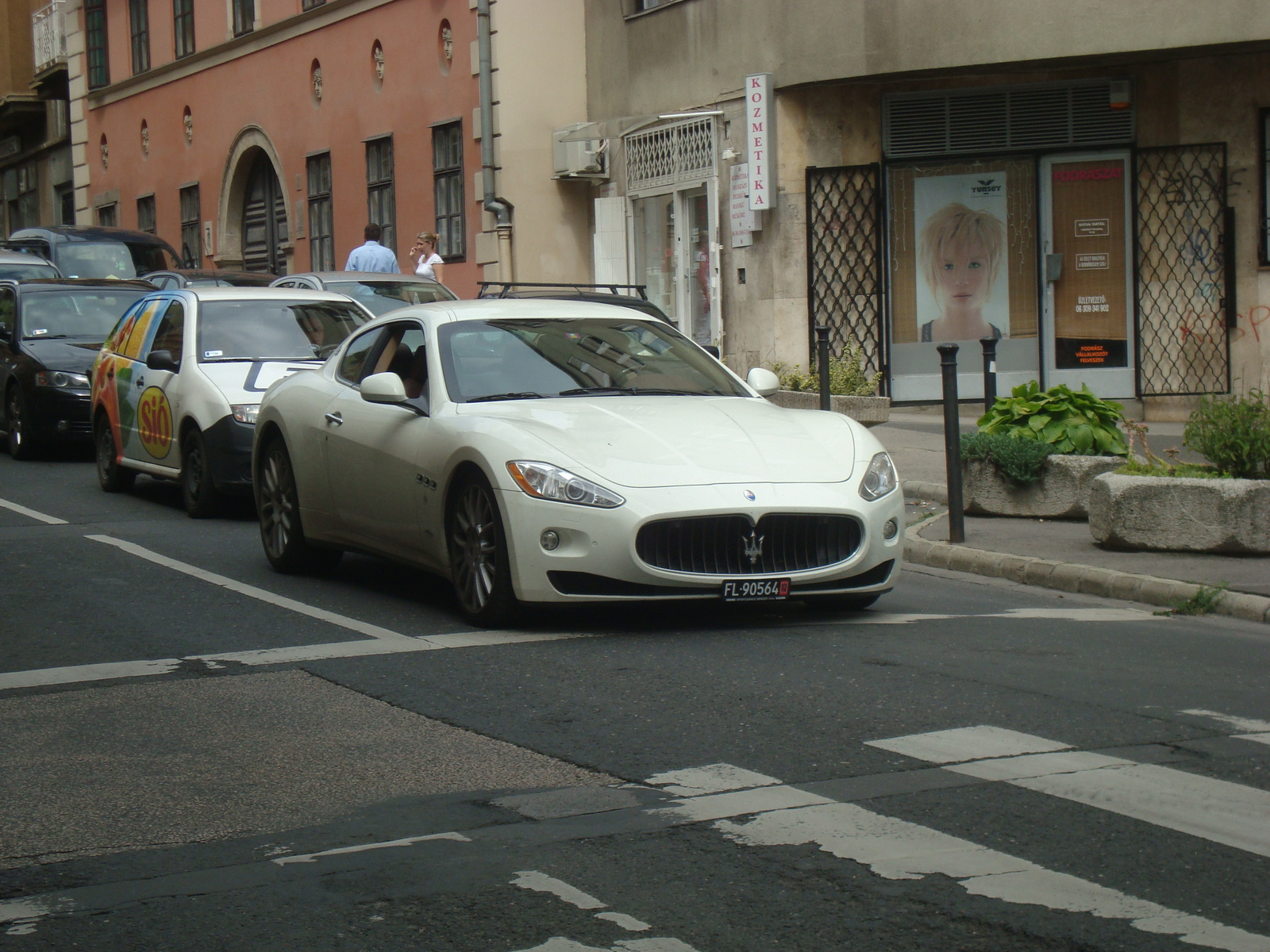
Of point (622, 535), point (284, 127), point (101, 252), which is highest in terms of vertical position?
point (284, 127)

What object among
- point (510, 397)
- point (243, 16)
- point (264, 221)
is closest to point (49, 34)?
point (243, 16)

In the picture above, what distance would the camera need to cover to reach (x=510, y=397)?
27.5ft

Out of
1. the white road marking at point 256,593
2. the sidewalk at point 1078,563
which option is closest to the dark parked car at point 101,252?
the white road marking at point 256,593

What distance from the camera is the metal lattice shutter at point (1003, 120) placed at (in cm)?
→ 1923

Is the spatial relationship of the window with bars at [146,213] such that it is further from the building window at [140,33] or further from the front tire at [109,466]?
the front tire at [109,466]

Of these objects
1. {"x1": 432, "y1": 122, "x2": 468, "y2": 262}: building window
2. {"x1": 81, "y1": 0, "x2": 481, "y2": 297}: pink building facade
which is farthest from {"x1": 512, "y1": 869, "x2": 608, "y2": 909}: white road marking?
{"x1": 432, "y1": 122, "x2": 468, "y2": 262}: building window

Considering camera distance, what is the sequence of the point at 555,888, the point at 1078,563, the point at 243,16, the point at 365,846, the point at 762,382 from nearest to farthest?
the point at 555,888
the point at 365,846
the point at 762,382
the point at 1078,563
the point at 243,16

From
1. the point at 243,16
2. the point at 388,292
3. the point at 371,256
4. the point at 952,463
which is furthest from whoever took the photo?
the point at 243,16

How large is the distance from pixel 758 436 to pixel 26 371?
447 inches

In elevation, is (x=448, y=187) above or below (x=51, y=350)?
above

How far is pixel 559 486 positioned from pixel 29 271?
60.1 feet

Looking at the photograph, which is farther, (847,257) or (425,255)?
(425,255)

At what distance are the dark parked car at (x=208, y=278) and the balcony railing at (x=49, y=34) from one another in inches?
893

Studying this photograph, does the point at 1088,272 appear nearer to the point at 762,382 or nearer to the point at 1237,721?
the point at 762,382
